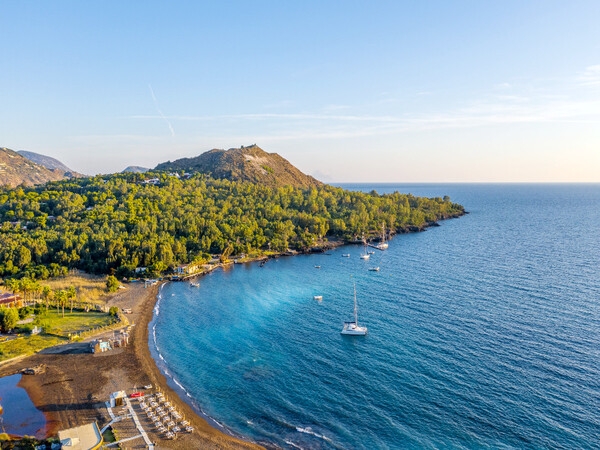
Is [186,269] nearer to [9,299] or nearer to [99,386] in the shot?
[9,299]

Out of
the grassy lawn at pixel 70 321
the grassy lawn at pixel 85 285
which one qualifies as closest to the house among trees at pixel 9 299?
the grassy lawn at pixel 70 321

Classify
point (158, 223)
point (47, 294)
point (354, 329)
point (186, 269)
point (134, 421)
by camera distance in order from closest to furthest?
1. point (134, 421)
2. point (354, 329)
3. point (47, 294)
4. point (186, 269)
5. point (158, 223)

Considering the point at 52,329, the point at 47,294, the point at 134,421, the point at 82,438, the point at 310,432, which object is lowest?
the point at 310,432

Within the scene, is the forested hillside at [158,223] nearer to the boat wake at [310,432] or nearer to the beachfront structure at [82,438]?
the beachfront structure at [82,438]

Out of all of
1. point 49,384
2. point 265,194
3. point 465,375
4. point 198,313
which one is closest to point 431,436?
point 465,375

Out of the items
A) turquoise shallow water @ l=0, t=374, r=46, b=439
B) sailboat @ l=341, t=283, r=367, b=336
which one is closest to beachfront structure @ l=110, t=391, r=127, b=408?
turquoise shallow water @ l=0, t=374, r=46, b=439

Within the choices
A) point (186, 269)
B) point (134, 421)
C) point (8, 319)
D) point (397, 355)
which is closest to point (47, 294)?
point (8, 319)

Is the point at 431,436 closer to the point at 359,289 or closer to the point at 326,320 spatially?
the point at 326,320

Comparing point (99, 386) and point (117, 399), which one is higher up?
point (117, 399)
